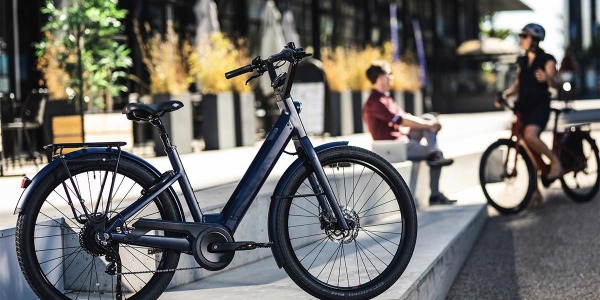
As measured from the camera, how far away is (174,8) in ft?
53.5

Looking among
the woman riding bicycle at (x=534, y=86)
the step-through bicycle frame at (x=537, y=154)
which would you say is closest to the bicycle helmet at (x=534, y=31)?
the woman riding bicycle at (x=534, y=86)

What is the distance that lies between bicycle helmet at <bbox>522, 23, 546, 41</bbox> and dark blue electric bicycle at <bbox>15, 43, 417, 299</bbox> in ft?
14.4

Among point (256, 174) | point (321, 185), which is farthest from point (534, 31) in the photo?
point (256, 174)

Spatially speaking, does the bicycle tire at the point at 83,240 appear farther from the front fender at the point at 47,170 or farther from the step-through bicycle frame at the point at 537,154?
the step-through bicycle frame at the point at 537,154

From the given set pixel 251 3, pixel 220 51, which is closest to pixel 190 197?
pixel 220 51

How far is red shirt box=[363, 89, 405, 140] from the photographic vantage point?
7627mm

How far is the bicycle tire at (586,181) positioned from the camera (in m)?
8.63

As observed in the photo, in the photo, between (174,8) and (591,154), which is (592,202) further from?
(174,8)

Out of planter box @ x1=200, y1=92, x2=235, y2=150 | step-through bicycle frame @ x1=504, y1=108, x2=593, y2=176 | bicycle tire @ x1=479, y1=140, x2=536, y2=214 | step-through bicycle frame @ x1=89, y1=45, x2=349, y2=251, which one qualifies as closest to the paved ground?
bicycle tire @ x1=479, y1=140, x2=536, y2=214

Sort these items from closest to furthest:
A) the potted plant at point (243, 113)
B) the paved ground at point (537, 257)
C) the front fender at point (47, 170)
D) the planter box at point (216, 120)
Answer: the front fender at point (47, 170)
the paved ground at point (537, 257)
the planter box at point (216, 120)
the potted plant at point (243, 113)

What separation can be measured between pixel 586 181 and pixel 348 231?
5343 mm

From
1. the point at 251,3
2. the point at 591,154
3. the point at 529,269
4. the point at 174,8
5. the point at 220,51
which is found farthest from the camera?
the point at 251,3

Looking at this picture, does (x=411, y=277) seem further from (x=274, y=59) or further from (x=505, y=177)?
(x=505, y=177)

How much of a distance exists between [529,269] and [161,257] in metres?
2.95
